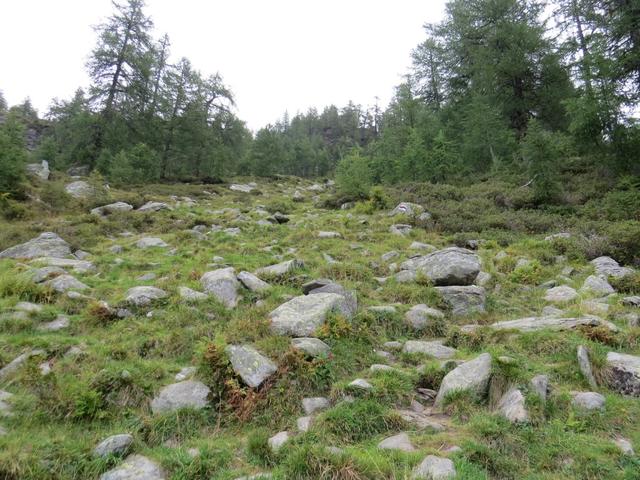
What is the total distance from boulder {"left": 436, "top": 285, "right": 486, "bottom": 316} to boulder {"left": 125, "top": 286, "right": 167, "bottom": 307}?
5565 millimetres

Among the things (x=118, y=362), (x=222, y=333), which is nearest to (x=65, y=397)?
(x=118, y=362)

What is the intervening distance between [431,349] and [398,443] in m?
2.27

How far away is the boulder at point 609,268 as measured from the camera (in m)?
8.77

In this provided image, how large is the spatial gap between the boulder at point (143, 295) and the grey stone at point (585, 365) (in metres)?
6.90

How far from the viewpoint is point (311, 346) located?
558 cm

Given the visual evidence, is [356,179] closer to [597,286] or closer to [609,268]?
[609,268]

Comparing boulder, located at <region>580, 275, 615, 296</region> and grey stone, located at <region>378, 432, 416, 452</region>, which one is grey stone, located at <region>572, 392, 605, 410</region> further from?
boulder, located at <region>580, 275, 615, 296</region>

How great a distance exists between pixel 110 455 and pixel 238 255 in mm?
7152

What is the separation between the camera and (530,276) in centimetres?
914

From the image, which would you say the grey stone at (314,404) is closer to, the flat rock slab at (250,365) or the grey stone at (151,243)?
the flat rock slab at (250,365)

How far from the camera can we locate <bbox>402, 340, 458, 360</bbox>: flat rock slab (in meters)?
5.92

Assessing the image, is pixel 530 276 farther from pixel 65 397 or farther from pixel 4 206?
pixel 4 206

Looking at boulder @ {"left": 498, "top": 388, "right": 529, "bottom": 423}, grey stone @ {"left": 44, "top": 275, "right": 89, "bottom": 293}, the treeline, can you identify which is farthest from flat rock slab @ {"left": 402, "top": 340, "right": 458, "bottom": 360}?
the treeline

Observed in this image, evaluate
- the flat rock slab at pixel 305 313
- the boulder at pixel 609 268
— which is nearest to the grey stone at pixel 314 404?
the flat rock slab at pixel 305 313
